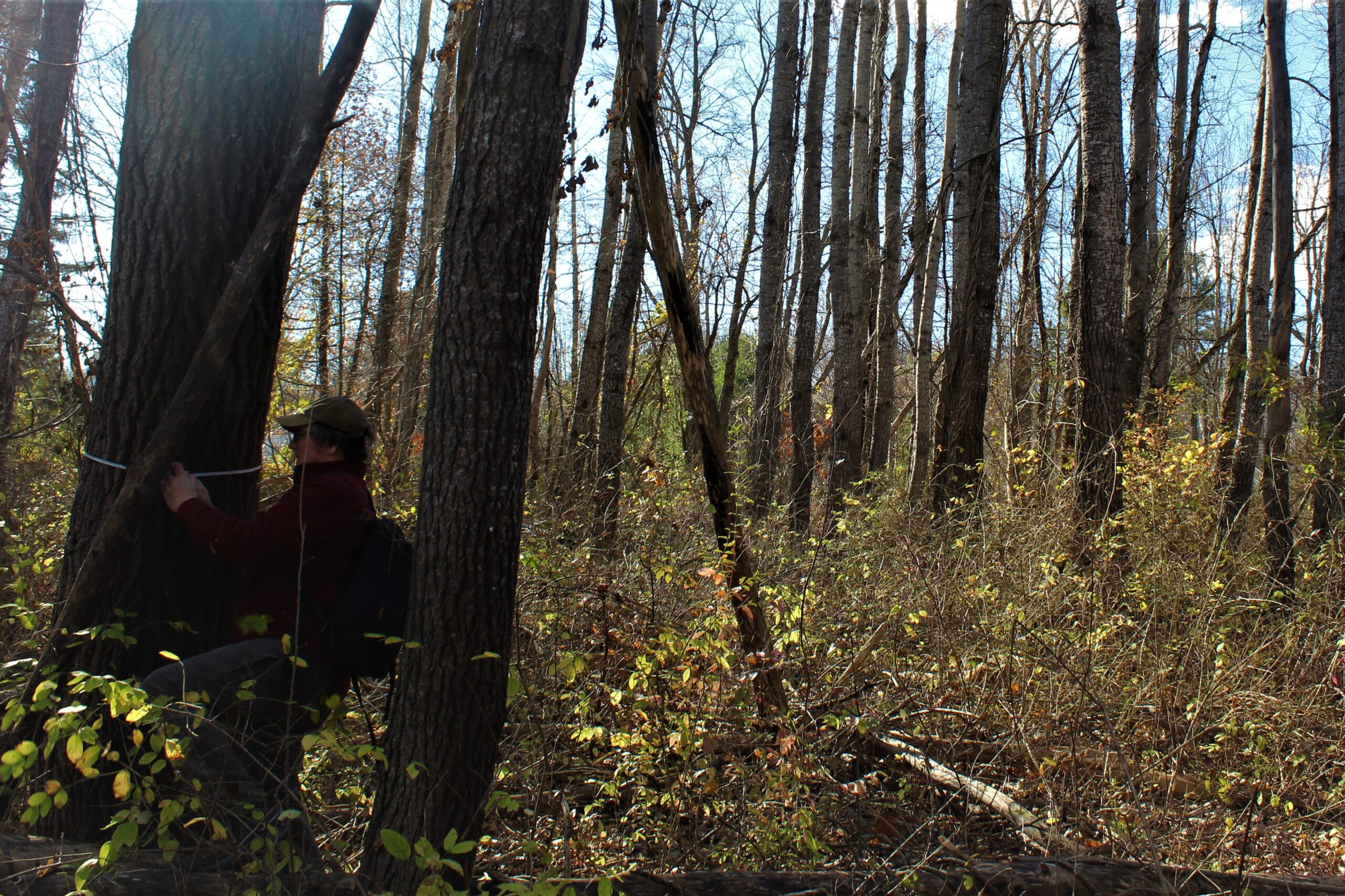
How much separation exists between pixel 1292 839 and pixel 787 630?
2.24 m

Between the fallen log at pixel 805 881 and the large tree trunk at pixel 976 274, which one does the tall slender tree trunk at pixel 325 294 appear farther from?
the fallen log at pixel 805 881

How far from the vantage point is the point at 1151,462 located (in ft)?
22.9

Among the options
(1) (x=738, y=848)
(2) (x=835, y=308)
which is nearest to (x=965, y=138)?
(2) (x=835, y=308)

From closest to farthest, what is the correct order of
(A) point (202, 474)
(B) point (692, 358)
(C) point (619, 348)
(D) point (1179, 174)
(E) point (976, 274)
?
(A) point (202, 474), (B) point (692, 358), (E) point (976, 274), (C) point (619, 348), (D) point (1179, 174)

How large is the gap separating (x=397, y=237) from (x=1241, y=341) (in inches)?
574

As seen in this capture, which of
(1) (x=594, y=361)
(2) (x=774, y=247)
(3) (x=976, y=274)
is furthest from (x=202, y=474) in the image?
(2) (x=774, y=247)

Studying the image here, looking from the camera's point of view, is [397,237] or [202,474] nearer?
[202,474]

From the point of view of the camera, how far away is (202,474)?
3.38m

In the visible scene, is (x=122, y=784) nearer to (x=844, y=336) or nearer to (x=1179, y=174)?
(x=844, y=336)

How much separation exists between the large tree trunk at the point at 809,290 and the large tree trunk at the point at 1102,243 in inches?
116

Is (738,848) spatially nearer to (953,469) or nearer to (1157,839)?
(1157,839)

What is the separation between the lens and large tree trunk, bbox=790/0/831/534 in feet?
32.9

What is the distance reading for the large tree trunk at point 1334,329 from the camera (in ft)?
22.7

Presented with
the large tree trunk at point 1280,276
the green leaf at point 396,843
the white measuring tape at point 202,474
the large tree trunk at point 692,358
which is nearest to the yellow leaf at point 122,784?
the green leaf at point 396,843
